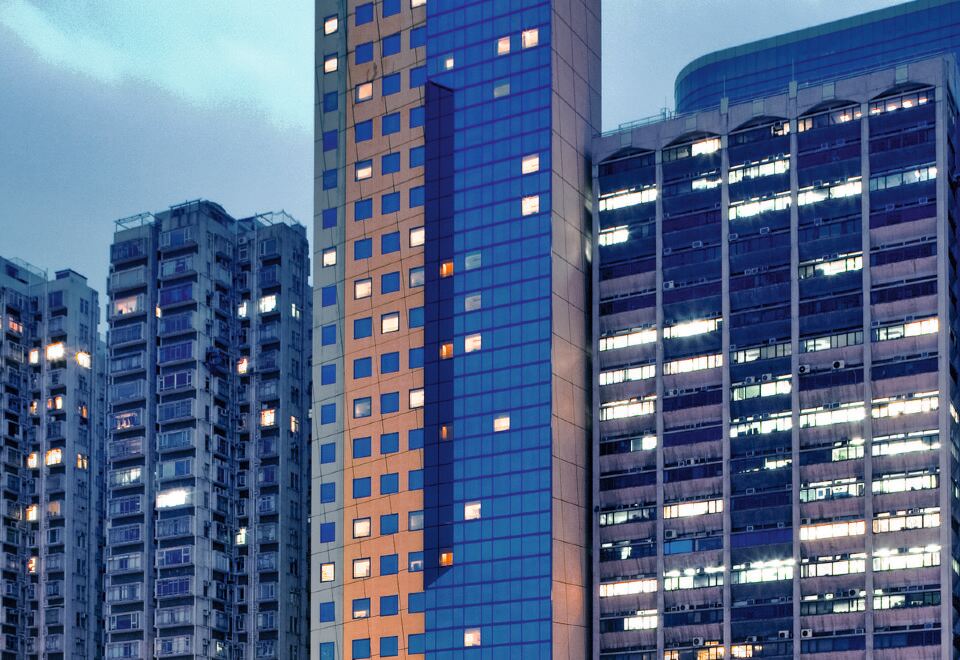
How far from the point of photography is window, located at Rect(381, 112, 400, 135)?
190750mm

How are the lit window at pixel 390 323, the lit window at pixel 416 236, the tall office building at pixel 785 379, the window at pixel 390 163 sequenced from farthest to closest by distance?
the window at pixel 390 163 → the lit window at pixel 416 236 → the lit window at pixel 390 323 → the tall office building at pixel 785 379

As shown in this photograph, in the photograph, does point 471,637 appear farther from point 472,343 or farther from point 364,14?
point 364,14

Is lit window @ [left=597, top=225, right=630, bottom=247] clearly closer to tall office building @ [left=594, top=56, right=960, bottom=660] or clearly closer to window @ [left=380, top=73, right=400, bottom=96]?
tall office building @ [left=594, top=56, right=960, bottom=660]

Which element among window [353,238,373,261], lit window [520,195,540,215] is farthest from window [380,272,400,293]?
lit window [520,195,540,215]

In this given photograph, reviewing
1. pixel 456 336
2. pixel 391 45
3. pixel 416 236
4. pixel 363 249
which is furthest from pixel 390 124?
pixel 456 336

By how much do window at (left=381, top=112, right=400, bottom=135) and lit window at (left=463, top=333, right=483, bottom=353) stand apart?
2772cm

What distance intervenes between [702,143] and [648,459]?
36.4 m

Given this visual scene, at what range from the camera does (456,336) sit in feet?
593

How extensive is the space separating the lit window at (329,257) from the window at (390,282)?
7.56m

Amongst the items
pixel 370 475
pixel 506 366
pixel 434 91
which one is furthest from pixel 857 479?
pixel 434 91

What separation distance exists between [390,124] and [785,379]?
55.0m

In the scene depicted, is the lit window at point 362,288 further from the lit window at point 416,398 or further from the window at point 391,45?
the window at point 391,45

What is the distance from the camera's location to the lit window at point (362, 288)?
617 feet

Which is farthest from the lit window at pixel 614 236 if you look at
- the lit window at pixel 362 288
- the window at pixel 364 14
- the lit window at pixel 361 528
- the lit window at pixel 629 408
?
the lit window at pixel 361 528
